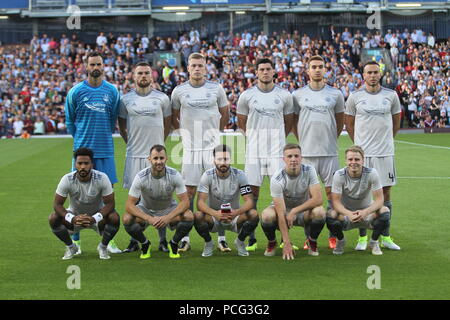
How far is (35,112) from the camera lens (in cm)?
3647

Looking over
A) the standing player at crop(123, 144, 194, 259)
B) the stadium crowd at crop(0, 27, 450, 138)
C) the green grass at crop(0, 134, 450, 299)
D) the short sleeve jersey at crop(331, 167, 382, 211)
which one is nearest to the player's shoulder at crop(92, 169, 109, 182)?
the standing player at crop(123, 144, 194, 259)

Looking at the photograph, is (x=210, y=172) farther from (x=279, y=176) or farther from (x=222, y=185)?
(x=279, y=176)

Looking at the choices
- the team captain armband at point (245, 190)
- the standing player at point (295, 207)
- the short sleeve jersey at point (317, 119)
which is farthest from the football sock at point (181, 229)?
the short sleeve jersey at point (317, 119)

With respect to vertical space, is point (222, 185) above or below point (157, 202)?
above

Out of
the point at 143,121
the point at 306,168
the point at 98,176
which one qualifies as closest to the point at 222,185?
the point at 306,168

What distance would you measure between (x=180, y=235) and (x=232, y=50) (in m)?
33.9

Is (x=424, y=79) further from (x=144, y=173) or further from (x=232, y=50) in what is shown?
(x=144, y=173)

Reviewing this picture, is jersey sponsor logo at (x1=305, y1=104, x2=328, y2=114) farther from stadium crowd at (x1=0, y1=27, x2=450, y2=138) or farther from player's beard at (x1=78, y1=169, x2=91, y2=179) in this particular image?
stadium crowd at (x1=0, y1=27, x2=450, y2=138)

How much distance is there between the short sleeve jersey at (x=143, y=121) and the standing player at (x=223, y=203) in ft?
2.85

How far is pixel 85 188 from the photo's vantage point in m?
8.77

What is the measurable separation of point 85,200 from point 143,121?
1.23 m

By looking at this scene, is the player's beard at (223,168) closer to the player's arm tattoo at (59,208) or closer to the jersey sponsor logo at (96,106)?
the jersey sponsor logo at (96,106)

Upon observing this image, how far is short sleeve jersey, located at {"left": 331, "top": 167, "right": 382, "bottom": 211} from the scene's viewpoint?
8.91 m
